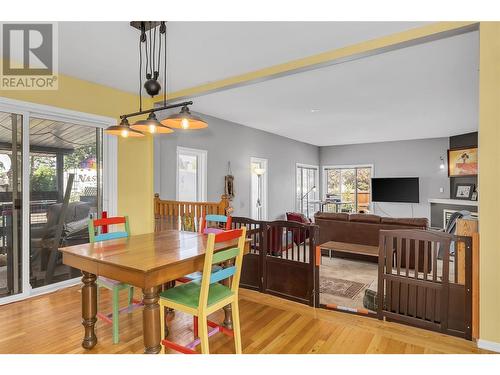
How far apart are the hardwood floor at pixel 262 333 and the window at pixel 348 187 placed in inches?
241

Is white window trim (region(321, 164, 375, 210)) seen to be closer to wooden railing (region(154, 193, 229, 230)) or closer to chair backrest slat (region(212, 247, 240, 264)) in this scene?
wooden railing (region(154, 193, 229, 230))

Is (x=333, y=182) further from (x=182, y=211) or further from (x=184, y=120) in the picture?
(x=184, y=120)

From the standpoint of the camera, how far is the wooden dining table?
1.84m

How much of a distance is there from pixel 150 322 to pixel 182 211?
2.30 meters

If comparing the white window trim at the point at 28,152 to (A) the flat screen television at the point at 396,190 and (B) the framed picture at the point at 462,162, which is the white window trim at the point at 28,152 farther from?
(B) the framed picture at the point at 462,162

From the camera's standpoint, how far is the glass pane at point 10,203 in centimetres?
316

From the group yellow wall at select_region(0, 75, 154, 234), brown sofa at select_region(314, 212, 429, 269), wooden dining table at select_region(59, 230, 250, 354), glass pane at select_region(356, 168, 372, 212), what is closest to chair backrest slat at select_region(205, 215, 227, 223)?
wooden dining table at select_region(59, 230, 250, 354)

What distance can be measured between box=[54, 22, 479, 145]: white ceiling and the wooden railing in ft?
5.15

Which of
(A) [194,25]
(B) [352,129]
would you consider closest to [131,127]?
(A) [194,25]

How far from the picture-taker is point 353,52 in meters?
2.76

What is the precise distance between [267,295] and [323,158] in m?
6.81

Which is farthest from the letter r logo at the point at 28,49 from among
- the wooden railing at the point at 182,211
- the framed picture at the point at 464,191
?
the framed picture at the point at 464,191

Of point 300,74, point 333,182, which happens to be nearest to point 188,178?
point 300,74

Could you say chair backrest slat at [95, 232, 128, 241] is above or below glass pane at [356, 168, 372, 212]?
below
